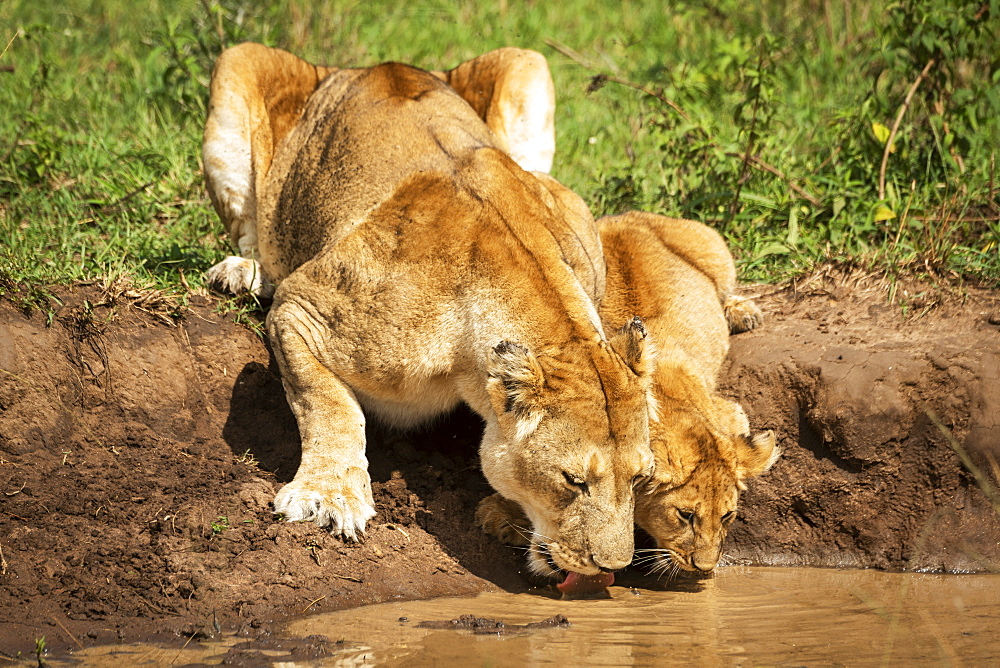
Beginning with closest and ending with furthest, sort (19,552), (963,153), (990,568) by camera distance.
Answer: (19,552)
(990,568)
(963,153)

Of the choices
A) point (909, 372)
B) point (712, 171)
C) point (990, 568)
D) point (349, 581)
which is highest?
point (712, 171)

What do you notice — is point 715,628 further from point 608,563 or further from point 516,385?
point 516,385

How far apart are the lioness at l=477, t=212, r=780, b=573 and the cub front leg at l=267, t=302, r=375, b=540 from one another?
25.2 inches

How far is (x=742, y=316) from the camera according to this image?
6.43 metres

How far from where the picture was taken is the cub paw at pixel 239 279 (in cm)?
643

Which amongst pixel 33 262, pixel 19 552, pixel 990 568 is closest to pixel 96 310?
pixel 33 262

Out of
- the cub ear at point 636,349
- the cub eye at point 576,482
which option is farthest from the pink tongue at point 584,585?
the cub ear at point 636,349

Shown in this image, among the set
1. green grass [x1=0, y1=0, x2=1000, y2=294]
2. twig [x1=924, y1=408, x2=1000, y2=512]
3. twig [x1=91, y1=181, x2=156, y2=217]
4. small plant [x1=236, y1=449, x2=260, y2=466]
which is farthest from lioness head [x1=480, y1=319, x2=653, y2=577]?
twig [x1=91, y1=181, x2=156, y2=217]

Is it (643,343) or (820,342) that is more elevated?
(643,343)

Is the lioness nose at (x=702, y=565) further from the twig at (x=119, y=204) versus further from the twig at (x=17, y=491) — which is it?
the twig at (x=119, y=204)

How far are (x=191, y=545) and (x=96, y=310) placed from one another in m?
1.76

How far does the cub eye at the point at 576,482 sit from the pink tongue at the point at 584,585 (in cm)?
50

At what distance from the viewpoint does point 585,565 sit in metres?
4.51

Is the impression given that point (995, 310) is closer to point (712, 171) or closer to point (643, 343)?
point (712, 171)
